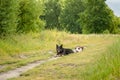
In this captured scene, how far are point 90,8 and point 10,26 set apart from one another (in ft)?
139

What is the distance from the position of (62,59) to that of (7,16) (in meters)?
8.05

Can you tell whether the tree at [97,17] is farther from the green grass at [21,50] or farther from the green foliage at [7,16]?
the green foliage at [7,16]

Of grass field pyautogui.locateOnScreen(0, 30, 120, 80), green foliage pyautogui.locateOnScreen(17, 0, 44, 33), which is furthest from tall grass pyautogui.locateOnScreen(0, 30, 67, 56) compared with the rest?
green foliage pyautogui.locateOnScreen(17, 0, 44, 33)

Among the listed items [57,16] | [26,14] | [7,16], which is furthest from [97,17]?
[7,16]

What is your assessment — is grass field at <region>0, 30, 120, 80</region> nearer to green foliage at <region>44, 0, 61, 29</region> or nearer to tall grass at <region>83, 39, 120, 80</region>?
tall grass at <region>83, 39, 120, 80</region>

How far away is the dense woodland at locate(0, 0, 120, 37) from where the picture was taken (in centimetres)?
2447

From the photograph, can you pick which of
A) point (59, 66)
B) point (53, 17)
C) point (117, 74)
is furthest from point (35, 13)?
point (53, 17)

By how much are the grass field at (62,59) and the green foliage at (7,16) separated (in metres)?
0.85

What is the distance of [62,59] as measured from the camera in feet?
57.2

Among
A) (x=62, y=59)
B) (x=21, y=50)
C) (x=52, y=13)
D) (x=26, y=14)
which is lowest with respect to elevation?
(x=62, y=59)

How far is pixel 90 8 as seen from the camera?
6550cm

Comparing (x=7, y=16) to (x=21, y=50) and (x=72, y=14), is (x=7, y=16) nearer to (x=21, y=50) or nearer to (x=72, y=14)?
(x=21, y=50)

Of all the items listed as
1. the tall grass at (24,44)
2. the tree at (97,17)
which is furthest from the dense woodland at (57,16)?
the tall grass at (24,44)

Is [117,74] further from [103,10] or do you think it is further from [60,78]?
[103,10]
